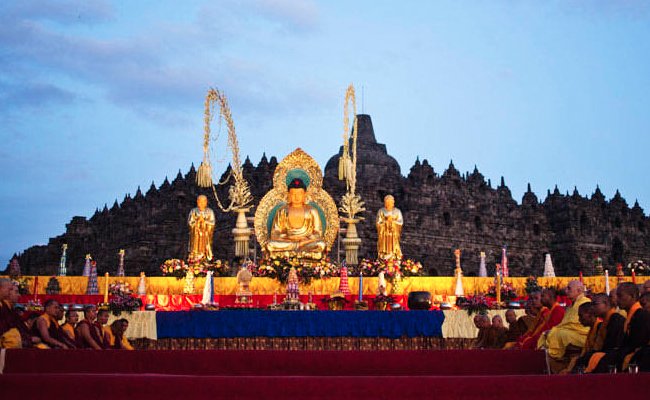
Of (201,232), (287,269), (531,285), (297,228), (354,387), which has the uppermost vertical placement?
(297,228)

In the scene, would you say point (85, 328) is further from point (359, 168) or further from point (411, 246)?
point (359, 168)

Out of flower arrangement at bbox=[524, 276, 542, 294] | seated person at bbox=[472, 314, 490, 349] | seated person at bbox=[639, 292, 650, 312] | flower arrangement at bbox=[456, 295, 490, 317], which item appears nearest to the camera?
seated person at bbox=[639, 292, 650, 312]

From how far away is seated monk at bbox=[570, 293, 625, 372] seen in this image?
7.18 m

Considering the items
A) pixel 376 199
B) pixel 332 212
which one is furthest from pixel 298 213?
pixel 376 199

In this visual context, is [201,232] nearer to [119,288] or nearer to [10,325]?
[119,288]

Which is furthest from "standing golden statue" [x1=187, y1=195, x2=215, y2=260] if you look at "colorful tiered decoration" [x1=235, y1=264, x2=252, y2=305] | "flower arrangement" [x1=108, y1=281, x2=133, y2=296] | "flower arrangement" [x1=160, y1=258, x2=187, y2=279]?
"colorful tiered decoration" [x1=235, y1=264, x2=252, y2=305]

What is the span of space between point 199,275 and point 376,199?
19327 mm

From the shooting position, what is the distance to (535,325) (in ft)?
32.2

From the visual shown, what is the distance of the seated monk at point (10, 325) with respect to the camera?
782 centimetres

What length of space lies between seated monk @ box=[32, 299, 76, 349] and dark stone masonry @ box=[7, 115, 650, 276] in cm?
2370

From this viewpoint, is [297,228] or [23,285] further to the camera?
[297,228]

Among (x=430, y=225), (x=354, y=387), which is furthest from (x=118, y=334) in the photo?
(x=430, y=225)

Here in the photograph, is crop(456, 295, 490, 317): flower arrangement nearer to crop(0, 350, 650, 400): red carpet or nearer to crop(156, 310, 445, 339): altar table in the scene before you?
crop(156, 310, 445, 339): altar table

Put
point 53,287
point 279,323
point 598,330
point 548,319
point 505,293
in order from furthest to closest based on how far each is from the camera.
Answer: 1. point 53,287
2. point 505,293
3. point 279,323
4. point 548,319
5. point 598,330
